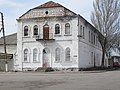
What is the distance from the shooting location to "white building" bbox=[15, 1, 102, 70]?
4800 centimetres

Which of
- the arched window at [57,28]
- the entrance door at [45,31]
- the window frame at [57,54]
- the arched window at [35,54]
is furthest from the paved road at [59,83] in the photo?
the arched window at [35,54]

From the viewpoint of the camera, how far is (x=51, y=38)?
161 feet

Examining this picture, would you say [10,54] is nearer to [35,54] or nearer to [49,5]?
[35,54]

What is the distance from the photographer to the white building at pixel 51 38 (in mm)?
48000

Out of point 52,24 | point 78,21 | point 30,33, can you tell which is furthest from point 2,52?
point 78,21

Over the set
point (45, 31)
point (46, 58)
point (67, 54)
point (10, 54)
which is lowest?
point (46, 58)

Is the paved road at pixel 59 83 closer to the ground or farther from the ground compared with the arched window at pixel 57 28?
closer to the ground

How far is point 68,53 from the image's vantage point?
158 ft

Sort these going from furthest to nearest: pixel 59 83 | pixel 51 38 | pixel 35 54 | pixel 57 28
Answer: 1. pixel 35 54
2. pixel 57 28
3. pixel 51 38
4. pixel 59 83

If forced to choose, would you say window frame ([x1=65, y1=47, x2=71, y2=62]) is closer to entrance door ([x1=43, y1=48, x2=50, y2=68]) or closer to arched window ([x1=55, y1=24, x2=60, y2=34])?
entrance door ([x1=43, y1=48, x2=50, y2=68])

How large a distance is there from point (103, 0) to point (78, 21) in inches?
513

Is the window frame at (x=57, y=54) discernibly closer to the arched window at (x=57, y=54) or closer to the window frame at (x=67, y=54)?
the arched window at (x=57, y=54)

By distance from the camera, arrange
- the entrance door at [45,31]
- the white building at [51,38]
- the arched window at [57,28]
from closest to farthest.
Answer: the white building at [51,38]
the arched window at [57,28]
the entrance door at [45,31]

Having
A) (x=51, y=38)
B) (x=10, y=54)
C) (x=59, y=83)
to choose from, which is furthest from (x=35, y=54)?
(x=59, y=83)
